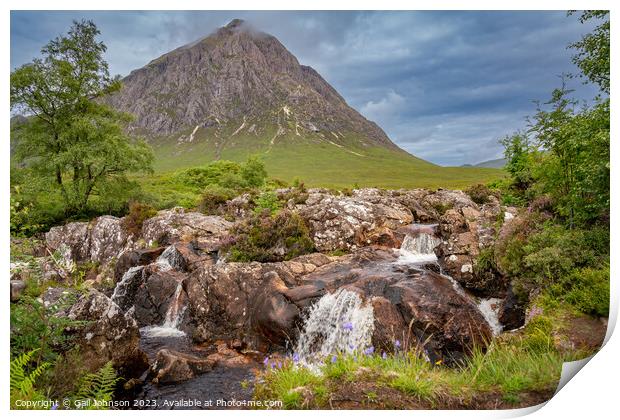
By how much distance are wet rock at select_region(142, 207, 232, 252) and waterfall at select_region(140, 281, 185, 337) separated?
144 inches

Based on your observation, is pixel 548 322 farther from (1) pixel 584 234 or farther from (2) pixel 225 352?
(2) pixel 225 352

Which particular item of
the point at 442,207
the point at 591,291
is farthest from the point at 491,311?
the point at 442,207

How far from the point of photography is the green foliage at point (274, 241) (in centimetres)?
1292

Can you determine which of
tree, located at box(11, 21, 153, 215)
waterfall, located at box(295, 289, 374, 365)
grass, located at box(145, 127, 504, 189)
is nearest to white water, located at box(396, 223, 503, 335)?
waterfall, located at box(295, 289, 374, 365)

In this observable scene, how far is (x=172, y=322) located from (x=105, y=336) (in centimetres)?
430

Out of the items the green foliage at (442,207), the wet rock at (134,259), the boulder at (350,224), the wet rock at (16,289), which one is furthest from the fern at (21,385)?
the green foliage at (442,207)

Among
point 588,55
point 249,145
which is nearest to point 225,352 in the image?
point 588,55

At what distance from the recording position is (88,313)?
20.7 ft

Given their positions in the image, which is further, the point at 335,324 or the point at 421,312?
the point at 335,324

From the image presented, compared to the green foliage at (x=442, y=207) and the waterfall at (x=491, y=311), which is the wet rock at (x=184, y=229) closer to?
the waterfall at (x=491, y=311)

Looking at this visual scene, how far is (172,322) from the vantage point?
415 inches

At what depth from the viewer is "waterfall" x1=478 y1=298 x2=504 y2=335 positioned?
7944mm

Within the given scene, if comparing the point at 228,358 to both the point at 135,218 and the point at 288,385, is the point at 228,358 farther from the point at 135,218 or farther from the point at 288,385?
the point at 135,218
